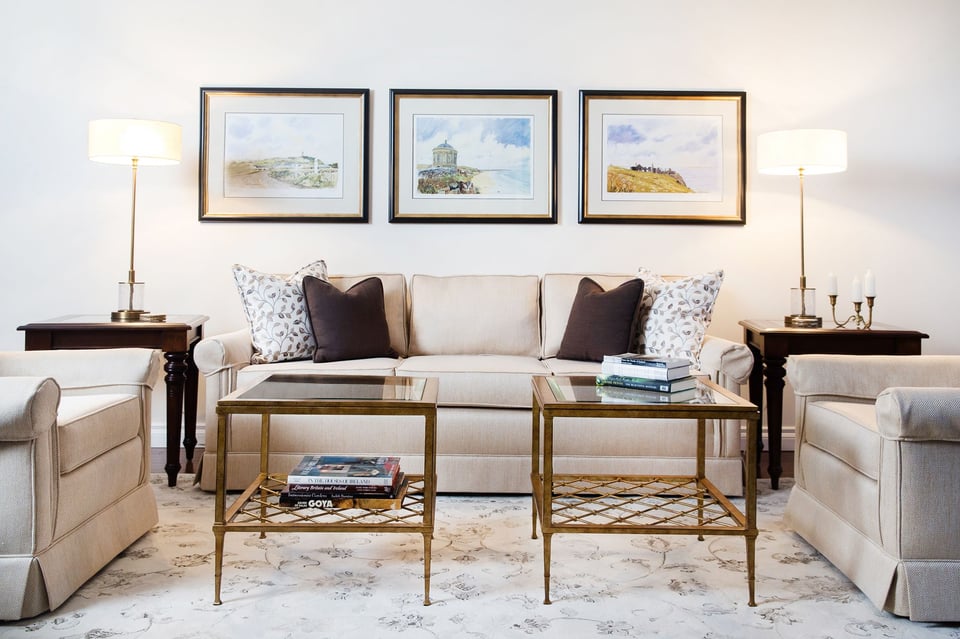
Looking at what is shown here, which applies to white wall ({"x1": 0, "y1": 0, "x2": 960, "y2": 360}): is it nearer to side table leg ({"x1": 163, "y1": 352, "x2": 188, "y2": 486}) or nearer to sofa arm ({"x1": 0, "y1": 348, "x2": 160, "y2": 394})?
side table leg ({"x1": 163, "y1": 352, "x2": 188, "y2": 486})

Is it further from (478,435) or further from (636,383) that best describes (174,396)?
(636,383)

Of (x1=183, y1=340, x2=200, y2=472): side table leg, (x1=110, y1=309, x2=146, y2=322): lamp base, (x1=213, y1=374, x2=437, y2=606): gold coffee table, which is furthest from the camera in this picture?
(x1=183, y1=340, x2=200, y2=472): side table leg

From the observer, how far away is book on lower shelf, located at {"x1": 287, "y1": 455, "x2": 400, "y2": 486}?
6.89 feet

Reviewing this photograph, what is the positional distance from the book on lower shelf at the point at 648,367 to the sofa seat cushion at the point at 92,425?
4.78ft

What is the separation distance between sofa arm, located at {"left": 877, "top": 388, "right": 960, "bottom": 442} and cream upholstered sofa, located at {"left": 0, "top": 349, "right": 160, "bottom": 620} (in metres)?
A: 2.07

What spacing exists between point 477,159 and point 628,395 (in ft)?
6.97

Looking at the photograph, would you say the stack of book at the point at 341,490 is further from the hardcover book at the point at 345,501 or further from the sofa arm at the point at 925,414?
the sofa arm at the point at 925,414

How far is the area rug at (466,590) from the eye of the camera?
1.83 m

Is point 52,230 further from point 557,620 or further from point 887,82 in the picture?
point 887,82

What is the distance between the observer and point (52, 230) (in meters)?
3.80

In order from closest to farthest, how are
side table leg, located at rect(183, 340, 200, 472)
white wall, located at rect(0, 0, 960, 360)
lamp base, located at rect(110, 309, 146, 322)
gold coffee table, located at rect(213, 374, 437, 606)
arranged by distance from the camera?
gold coffee table, located at rect(213, 374, 437, 606)
lamp base, located at rect(110, 309, 146, 322)
side table leg, located at rect(183, 340, 200, 472)
white wall, located at rect(0, 0, 960, 360)

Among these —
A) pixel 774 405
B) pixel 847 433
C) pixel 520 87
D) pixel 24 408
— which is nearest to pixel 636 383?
pixel 847 433

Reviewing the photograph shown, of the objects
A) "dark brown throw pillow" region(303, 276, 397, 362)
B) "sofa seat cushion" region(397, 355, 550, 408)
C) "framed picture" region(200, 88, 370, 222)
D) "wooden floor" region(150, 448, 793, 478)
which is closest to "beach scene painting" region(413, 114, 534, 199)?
"framed picture" region(200, 88, 370, 222)

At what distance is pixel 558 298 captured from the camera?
11.8ft
